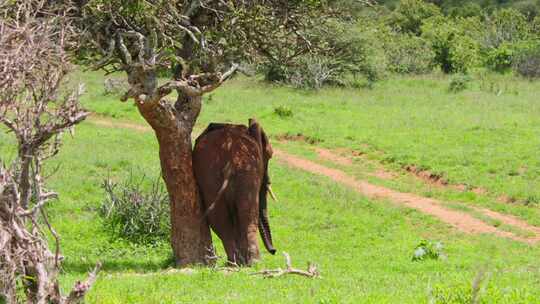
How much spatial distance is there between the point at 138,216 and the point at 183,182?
2.23 m

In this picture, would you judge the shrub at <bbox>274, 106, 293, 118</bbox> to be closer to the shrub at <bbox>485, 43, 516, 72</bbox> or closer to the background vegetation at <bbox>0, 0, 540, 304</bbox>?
the background vegetation at <bbox>0, 0, 540, 304</bbox>

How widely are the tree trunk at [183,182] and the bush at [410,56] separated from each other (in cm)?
2671

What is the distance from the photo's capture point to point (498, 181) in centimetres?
1703

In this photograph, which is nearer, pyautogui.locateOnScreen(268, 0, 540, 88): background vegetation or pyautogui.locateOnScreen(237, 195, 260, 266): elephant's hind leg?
pyautogui.locateOnScreen(237, 195, 260, 266): elephant's hind leg

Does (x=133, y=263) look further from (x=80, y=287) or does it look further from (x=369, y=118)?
(x=369, y=118)

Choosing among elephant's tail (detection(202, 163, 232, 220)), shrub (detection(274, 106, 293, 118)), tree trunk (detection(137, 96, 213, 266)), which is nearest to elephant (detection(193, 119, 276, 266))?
elephant's tail (detection(202, 163, 232, 220))

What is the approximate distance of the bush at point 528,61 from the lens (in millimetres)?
34719

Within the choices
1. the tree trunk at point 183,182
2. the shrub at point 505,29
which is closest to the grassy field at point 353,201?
the tree trunk at point 183,182

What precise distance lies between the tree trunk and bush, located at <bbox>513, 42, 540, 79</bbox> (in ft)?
84.7

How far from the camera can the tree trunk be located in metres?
10.9

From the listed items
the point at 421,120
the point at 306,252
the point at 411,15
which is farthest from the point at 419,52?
the point at 306,252

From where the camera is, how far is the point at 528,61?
35.2 m

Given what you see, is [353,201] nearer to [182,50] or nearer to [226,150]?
[226,150]

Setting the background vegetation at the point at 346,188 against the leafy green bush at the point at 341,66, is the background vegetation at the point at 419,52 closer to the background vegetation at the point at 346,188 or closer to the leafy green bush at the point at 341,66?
the leafy green bush at the point at 341,66
